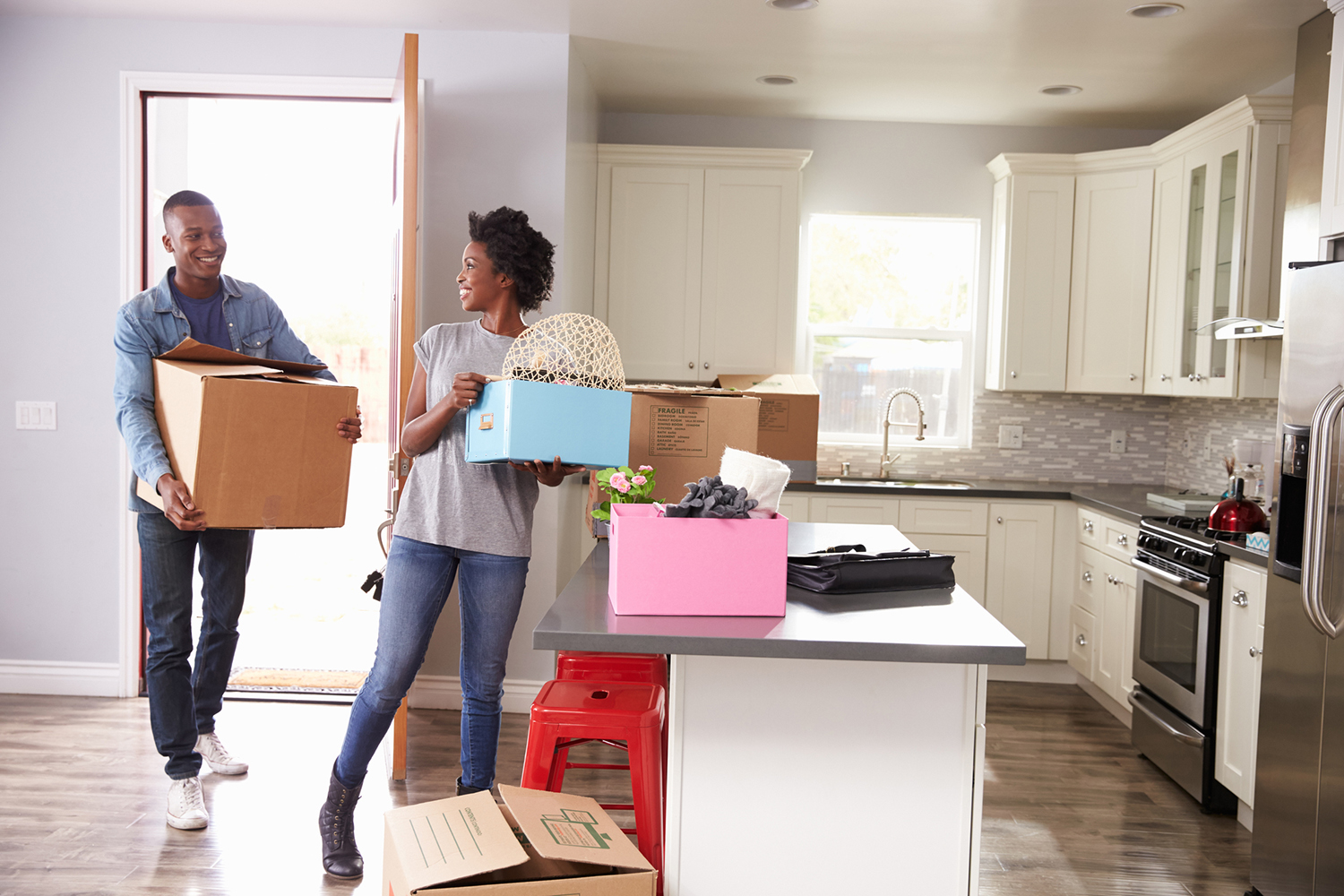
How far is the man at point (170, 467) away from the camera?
237 centimetres

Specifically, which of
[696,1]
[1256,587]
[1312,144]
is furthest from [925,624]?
[696,1]

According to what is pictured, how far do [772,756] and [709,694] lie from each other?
0.15 metres

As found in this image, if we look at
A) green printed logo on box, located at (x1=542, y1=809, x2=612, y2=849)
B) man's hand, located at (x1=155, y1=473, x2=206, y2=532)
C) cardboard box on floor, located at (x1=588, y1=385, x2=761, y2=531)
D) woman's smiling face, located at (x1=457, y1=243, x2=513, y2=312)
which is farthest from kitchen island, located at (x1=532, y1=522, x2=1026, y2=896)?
man's hand, located at (x1=155, y1=473, x2=206, y2=532)

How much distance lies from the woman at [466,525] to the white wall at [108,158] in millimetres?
1385

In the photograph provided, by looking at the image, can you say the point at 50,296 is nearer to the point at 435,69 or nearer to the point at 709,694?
the point at 435,69

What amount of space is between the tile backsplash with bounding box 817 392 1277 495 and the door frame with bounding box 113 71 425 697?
268cm

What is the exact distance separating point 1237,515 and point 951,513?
1319 millimetres

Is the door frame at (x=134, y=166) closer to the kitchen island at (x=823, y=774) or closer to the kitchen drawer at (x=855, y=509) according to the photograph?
the kitchen drawer at (x=855, y=509)

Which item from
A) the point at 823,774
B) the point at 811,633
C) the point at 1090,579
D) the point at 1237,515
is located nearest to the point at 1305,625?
the point at 1237,515

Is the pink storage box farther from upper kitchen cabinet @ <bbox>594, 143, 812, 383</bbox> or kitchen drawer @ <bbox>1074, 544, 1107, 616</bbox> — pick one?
upper kitchen cabinet @ <bbox>594, 143, 812, 383</bbox>

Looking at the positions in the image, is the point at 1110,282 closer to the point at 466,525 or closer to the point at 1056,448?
the point at 1056,448

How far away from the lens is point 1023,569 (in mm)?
4285

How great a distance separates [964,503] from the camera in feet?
14.0

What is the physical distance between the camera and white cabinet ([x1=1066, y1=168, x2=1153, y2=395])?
14.0 feet
